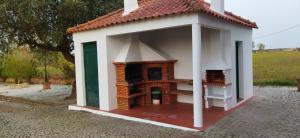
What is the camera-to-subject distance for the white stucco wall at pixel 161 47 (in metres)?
9.57

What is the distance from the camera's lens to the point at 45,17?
12242mm

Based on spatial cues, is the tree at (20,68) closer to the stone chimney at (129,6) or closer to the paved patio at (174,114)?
the stone chimney at (129,6)

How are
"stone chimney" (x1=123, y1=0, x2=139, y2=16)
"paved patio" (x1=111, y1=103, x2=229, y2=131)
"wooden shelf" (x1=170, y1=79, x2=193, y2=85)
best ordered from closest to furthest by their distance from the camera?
"paved patio" (x1=111, y1=103, x2=229, y2=131) < "stone chimney" (x1=123, y1=0, x2=139, y2=16) < "wooden shelf" (x1=170, y1=79, x2=193, y2=85)

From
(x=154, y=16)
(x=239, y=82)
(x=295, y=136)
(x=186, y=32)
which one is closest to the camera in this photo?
(x=295, y=136)

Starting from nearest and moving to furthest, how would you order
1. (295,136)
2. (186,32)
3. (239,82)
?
(295,136), (186,32), (239,82)

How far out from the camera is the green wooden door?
417 inches

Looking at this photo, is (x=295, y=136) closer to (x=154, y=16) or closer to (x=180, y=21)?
(x=180, y=21)

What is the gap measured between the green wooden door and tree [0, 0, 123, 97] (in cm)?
218

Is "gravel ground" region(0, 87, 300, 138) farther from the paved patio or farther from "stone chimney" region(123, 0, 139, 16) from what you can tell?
"stone chimney" region(123, 0, 139, 16)

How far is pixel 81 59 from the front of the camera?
11031mm

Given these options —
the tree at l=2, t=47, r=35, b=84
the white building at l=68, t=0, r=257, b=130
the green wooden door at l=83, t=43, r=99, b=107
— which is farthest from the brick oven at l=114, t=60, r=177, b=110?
the tree at l=2, t=47, r=35, b=84

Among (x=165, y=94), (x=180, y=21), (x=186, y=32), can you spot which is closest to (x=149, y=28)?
(x=180, y=21)

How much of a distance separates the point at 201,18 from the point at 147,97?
4600 mm

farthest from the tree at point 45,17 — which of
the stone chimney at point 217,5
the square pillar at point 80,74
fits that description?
the stone chimney at point 217,5
